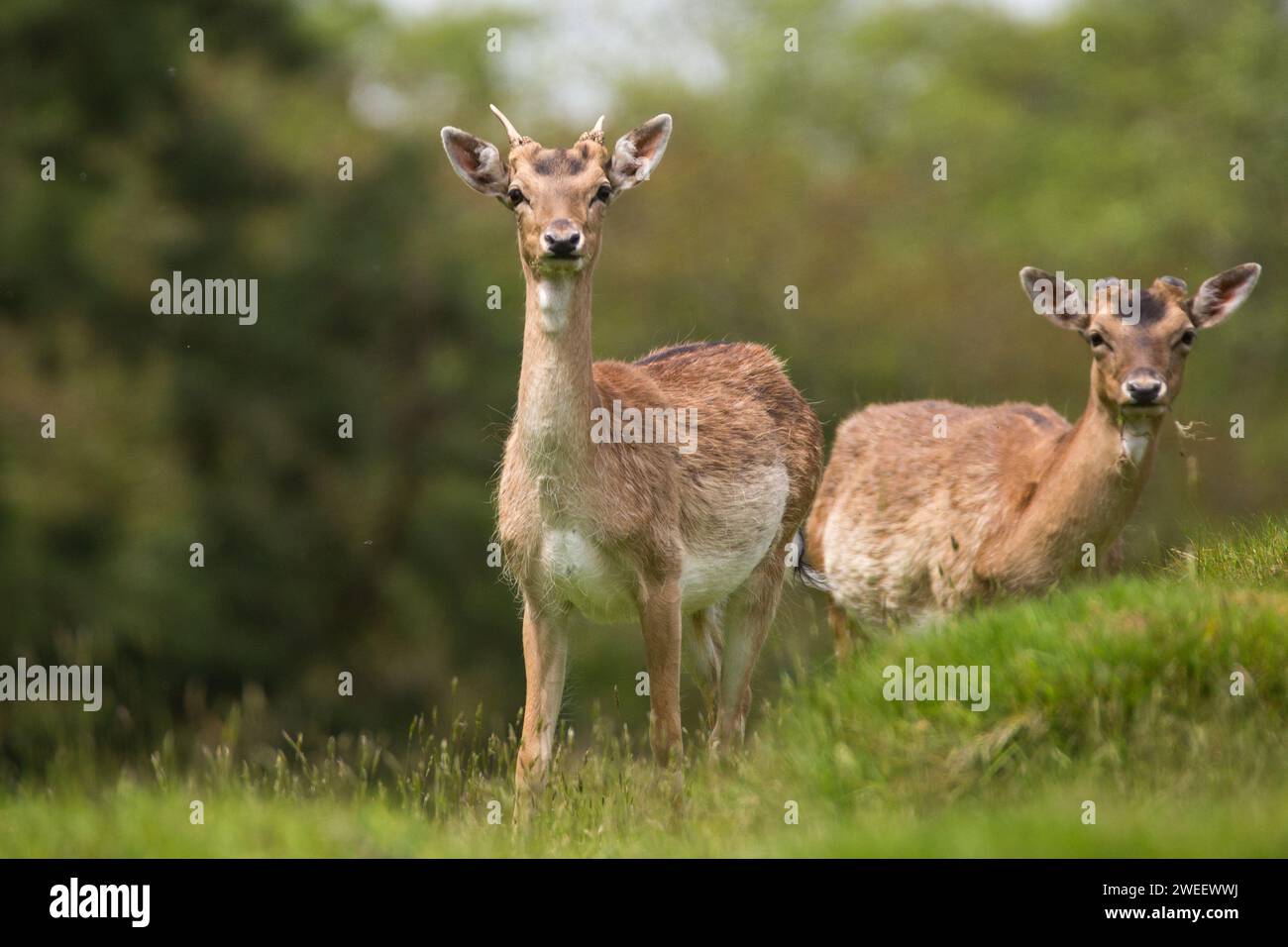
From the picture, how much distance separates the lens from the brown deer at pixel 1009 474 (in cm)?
903

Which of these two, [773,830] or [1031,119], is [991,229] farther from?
[773,830]

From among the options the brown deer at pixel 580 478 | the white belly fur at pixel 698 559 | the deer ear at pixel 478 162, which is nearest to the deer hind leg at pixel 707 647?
the white belly fur at pixel 698 559

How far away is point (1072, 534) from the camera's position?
30.5 feet

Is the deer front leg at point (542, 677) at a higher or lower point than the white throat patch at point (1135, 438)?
lower

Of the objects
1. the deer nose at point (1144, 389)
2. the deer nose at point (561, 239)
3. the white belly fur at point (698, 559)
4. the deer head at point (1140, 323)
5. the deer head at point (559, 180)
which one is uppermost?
the deer head at point (559, 180)

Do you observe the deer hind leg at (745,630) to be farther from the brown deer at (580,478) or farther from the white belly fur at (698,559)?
the brown deer at (580,478)

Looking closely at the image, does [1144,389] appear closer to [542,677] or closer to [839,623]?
[542,677]

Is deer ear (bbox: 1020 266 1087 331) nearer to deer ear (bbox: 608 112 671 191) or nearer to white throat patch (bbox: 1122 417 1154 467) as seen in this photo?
white throat patch (bbox: 1122 417 1154 467)

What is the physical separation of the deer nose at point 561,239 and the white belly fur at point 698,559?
4.28ft

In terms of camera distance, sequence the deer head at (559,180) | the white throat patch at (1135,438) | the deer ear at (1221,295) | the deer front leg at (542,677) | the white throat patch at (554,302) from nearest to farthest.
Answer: the deer head at (559,180) → the white throat patch at (554,302) → the deer front leg at (542,677) → the white throat patch at (1135,438) → the deer ear at (1221,295)

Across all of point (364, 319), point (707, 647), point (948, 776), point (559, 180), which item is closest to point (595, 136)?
point (559, 180)

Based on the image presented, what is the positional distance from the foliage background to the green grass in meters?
16.4

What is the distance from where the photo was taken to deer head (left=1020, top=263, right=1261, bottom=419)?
28.9ft
